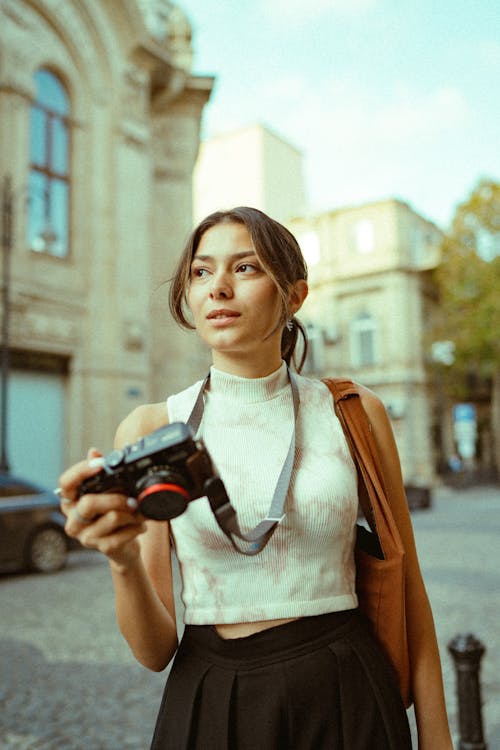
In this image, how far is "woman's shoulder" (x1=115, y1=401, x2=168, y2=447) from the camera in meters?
1.71

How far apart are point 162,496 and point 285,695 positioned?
1.97ft

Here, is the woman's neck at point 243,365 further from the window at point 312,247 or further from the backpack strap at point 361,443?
the window at point 312,247

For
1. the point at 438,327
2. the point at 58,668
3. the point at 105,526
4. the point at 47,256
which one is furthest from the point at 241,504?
the point at 438,327

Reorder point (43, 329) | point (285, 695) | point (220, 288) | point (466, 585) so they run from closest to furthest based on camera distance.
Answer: point (285, 695)
point (220, 288)
point (466, 585)
point (43, 329)

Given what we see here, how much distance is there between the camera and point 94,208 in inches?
751

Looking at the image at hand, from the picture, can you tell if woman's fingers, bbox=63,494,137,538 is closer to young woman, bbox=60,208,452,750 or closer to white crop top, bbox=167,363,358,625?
young woman, bbox=60,208,452,750

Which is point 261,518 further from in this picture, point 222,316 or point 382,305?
point 382,305

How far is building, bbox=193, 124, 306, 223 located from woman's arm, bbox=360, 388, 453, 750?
166 ft

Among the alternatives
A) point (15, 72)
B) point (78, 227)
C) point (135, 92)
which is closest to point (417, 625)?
point (15, 72)

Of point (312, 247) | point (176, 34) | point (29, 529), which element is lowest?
point (29, 529)

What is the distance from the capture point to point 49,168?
18250mm

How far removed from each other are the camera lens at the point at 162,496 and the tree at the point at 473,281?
34918mm

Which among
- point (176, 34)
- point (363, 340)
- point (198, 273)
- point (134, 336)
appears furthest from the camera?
point (363, 340)

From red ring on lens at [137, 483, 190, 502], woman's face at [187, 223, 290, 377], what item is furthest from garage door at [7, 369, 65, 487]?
red ring on lens at [137, 483, 190, 502]
